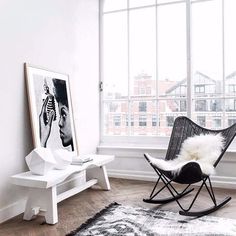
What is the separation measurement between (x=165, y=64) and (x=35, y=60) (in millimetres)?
1906

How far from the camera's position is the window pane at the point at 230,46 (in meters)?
3.72

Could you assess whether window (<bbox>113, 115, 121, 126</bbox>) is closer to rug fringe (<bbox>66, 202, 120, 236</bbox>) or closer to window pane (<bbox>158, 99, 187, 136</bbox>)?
window pane (<bbox>158, 99, 187, 136</bbox>)

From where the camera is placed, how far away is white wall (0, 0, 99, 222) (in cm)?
256

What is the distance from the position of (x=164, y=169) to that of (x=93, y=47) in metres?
2.24

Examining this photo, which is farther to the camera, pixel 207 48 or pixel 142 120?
pixel 142 120

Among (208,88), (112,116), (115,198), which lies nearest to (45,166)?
(115,198)

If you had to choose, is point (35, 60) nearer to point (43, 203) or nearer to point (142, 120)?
point (43, 203)

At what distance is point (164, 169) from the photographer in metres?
2.75

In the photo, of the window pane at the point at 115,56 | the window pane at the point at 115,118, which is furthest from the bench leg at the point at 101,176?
the window pane at the point at 115,56

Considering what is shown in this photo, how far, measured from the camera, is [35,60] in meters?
2.93

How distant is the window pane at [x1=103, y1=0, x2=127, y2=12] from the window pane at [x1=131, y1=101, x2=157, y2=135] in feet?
4.77

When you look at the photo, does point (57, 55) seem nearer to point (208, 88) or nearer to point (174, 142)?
point (174, 142)

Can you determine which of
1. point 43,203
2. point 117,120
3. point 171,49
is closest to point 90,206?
point 43,203

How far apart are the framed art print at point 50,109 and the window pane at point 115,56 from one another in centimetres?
103
